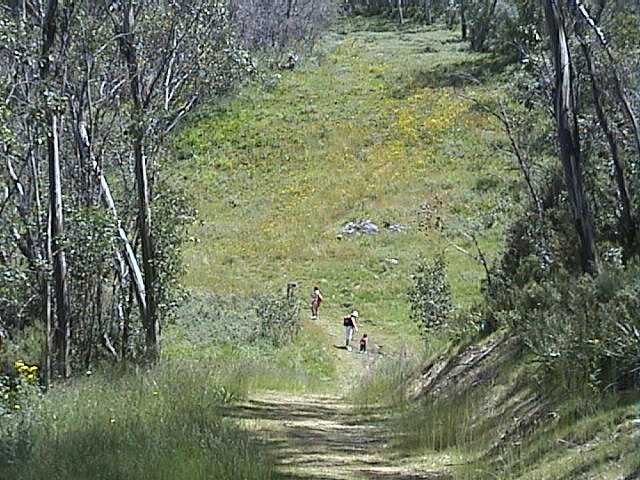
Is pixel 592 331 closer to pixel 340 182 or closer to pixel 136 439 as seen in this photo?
pixel 136 439

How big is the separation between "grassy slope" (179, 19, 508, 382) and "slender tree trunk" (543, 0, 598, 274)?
1745 cm

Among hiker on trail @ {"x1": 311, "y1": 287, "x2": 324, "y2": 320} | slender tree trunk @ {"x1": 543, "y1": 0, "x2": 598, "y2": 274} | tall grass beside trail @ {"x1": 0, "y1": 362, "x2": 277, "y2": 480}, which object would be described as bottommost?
hiker on trail @ {"x1": 311, "y1": 287, "x2": 324, "y2": 320}

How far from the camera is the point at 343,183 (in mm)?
45375

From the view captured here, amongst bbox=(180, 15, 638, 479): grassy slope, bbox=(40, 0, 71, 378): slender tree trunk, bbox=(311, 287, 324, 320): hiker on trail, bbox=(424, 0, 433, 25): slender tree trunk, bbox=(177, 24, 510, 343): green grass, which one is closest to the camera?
bbox=(40, 0, 71, 378): slender tree trunk

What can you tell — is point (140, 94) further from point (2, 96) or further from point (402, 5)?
point (402, 5)

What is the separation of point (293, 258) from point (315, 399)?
2557 centimetres

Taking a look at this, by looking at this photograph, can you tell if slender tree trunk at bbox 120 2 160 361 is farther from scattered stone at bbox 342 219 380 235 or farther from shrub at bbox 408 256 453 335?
scattered stone at bbox 342 219 380 235

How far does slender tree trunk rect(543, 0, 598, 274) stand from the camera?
10148 mm

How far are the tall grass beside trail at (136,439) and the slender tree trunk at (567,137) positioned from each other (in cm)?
436

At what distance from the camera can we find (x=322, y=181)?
46.4 metres

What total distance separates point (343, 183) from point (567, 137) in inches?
1383

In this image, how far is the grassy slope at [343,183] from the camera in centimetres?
3547

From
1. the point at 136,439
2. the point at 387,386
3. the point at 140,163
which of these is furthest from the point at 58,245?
the point at 136,439

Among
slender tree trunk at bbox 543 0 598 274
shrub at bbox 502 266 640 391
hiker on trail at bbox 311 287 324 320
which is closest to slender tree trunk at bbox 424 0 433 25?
hiker on trail at bbox 311 287 324 320
